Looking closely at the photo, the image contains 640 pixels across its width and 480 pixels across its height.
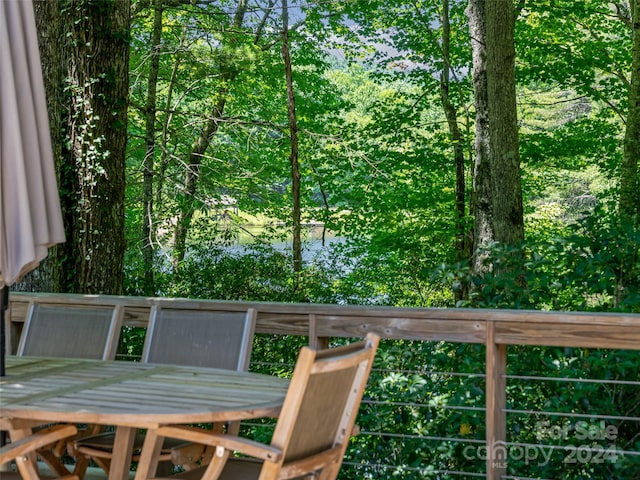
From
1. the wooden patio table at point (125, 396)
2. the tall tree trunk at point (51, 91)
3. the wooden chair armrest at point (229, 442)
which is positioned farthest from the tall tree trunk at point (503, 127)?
the wooden chair armrest at point (229, 442)

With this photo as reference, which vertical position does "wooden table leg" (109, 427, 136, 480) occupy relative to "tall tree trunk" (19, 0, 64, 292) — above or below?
below

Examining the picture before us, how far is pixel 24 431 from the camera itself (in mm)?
2613

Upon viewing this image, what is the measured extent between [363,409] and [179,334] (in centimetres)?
102

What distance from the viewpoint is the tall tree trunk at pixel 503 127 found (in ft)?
27.3

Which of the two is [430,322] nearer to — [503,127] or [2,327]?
[2,327]

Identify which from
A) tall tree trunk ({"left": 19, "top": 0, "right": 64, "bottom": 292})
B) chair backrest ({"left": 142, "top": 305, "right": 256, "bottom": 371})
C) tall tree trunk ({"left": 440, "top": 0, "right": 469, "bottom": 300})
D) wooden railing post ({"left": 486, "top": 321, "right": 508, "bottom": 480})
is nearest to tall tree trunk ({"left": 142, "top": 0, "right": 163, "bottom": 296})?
tall tree trunk ({"left": 19, "top": 0, "right": 64, "bottom": 292})

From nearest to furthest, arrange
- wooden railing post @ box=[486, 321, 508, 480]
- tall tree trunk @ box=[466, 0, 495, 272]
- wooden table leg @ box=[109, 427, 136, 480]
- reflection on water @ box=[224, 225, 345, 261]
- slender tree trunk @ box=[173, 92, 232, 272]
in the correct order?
wooden table leg @ box=[109, 427, 136, 480]
wooden railing post @ box=[486, 321, 508, 480]
reflection on water @ box=[224, 225, 345, 261]
tall tree trunk @ box=[466, 0, 495, 272]
slender tree trunk @ box=[173, 92, 232, 272]

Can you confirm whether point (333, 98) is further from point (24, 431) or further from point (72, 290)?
point (24, 431)

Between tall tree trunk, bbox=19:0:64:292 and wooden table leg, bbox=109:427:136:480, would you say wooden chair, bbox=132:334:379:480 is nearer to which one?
wooden table leg, bbox=109:427:136:480

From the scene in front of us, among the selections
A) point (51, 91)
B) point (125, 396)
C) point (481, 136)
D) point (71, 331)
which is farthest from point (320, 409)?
point (481, 136)

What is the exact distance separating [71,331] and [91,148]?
2109 mm

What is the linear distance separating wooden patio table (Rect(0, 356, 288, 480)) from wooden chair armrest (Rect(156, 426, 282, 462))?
0.06 m

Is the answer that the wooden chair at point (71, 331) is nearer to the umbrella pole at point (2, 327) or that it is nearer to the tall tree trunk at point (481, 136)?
the umbrella pole at point (2, 327)

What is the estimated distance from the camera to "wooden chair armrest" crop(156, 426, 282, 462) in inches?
90.0
